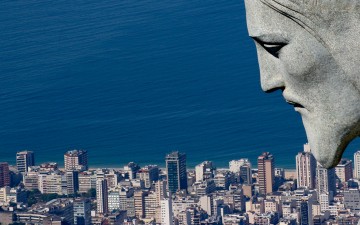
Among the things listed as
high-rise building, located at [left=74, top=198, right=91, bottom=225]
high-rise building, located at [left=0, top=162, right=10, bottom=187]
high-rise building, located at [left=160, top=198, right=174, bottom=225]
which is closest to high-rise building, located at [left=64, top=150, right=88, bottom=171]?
high-rise building, located at [left=0, top=162, right=10, bottom=187]

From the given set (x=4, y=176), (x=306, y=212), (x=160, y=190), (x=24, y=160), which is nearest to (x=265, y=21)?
(x=306, y=212)

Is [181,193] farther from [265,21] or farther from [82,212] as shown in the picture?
[265,21]

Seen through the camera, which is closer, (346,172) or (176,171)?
(346,172)

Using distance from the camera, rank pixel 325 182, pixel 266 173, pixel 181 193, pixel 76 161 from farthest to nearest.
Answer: pixel 76 161 < pixel 181 193 < pixel 266 173 < pixel 325 182

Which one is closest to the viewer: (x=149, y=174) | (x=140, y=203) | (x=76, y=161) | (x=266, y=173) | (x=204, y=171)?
(x=140, y=203)

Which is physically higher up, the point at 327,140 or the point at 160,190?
the point at 160,190

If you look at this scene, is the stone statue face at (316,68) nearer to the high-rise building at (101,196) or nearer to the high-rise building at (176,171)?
the high-rise building at (101,196)

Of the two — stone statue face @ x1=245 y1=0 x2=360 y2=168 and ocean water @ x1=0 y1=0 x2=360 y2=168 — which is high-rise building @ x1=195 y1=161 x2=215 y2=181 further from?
stone statue face @ x1=245 y1=0 x2=360 y2=168

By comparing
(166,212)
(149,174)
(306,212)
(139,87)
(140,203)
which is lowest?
(306,212)

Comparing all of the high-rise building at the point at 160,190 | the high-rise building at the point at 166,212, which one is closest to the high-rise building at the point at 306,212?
the high-rise building at the point at 166,212
